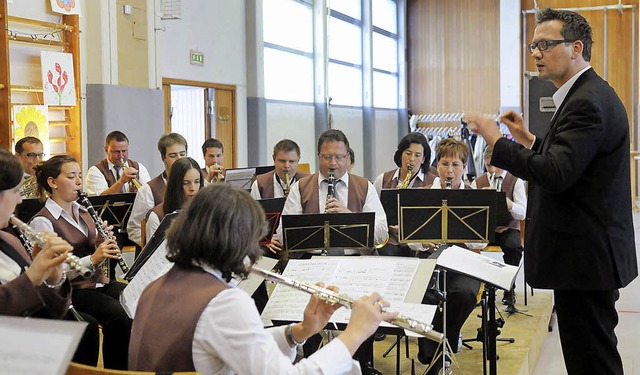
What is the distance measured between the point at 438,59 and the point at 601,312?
1406 cm

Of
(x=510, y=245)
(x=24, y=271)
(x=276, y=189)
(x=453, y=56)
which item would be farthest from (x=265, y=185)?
(x=453, y=56)

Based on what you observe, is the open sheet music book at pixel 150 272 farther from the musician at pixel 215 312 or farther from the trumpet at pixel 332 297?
the musician at pixel 215 312

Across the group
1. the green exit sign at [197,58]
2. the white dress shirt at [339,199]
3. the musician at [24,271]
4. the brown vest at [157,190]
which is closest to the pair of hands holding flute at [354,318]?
the musician at [24,271]

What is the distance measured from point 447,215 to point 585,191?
1665mm

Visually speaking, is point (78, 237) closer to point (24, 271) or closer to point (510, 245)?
point (24, 271)

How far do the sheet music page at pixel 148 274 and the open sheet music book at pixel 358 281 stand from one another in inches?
18.1

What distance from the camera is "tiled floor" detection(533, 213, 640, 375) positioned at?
15.4 feet

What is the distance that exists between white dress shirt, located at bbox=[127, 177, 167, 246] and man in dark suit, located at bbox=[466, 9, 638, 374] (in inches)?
124

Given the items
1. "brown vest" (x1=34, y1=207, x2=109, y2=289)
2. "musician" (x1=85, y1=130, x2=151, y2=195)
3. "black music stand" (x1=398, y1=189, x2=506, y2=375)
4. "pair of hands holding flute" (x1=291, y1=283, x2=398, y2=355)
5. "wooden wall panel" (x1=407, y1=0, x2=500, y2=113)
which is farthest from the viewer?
"wooden wall panel" (x1=407, y1=0, x2=500, y2=113)

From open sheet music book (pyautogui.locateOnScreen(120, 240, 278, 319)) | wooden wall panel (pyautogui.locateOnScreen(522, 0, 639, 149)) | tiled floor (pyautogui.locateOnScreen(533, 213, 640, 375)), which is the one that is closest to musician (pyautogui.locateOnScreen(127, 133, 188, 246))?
open sheet music book (pyautogui.locateOnScreen(120, 240, 278, 319))

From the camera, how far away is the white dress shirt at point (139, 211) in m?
5.18

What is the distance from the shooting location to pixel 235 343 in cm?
183

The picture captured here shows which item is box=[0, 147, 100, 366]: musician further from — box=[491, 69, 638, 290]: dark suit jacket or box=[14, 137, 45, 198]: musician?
box=[14, 137, 45, 198]: musician

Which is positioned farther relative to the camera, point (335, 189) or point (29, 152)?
point (29, 152)
